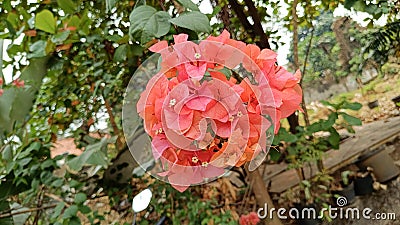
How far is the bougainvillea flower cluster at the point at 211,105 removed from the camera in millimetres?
312

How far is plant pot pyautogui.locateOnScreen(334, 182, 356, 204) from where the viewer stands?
1.24 metres

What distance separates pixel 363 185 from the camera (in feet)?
4.18

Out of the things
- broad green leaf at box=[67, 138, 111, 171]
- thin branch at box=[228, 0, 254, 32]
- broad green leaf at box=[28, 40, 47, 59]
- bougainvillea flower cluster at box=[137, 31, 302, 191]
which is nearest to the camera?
bougainvillea flower cluster at box=[137, 31, 302, 191]

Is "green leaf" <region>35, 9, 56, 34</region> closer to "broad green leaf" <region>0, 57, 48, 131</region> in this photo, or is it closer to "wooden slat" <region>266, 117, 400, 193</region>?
"broad green leaf" <region>0, 57, 48, 131</region>

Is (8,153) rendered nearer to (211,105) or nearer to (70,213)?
(70,213)

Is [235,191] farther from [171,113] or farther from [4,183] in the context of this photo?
[171,113]

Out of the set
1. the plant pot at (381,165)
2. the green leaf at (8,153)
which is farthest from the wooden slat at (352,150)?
the green leaf at (8,153)

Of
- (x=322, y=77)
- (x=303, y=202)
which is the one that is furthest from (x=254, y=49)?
(x=322, y=77)

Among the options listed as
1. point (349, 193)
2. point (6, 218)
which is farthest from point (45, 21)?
point (349, 193)

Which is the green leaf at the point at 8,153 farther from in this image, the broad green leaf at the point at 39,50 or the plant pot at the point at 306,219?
→ the plant pot at the point at 306,219

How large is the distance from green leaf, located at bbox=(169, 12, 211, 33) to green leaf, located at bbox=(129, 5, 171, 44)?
0.01m

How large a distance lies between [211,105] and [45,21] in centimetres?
37

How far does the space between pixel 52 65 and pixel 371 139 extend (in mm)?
1249

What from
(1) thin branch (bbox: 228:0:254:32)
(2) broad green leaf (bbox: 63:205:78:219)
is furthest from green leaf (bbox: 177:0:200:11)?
(1) thin branch (bbox: 228:0:254:32)
